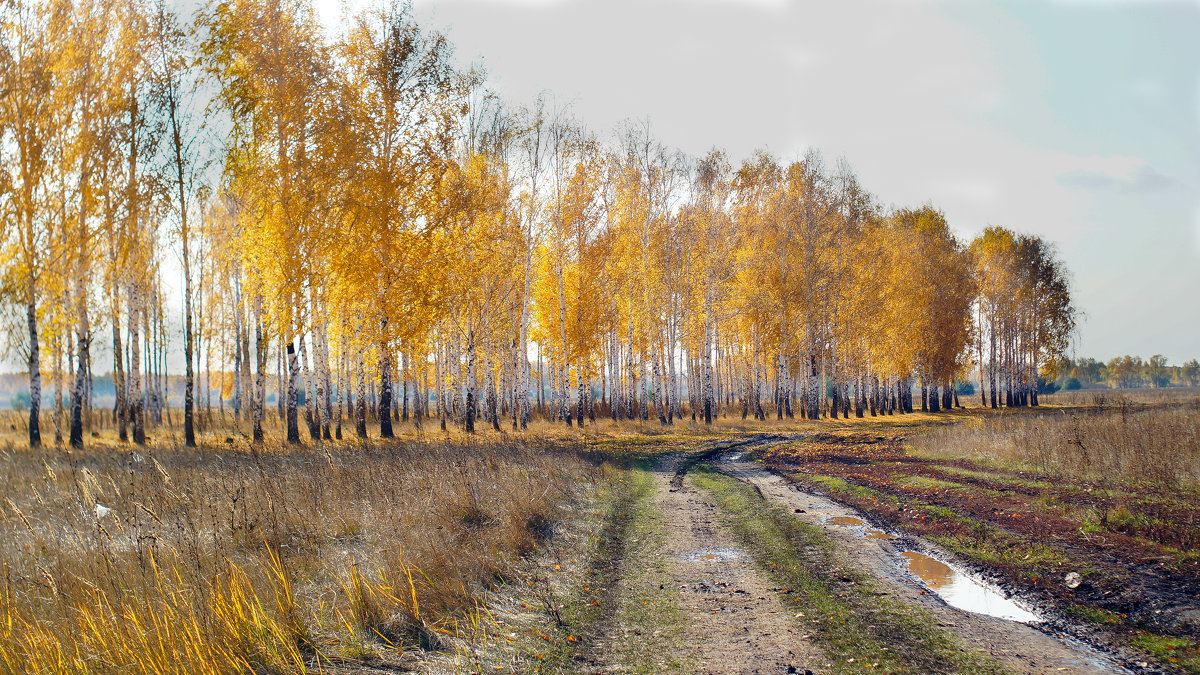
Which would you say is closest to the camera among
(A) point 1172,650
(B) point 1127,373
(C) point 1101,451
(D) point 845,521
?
(A) point 1172,650

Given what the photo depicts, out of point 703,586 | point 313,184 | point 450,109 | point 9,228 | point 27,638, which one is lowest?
point 703,586

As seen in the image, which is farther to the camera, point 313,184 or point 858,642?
point 313,184

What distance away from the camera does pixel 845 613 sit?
18.2 feet

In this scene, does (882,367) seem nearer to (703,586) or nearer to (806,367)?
(806,367)

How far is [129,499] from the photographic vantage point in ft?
28.1

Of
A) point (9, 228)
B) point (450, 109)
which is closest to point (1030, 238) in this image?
point (450, 109)

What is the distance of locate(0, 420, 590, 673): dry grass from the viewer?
451 cm

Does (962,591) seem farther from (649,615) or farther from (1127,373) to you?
(1127,373)

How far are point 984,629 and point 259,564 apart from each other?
6.71 meters

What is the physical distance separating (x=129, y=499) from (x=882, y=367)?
4467 centimetres

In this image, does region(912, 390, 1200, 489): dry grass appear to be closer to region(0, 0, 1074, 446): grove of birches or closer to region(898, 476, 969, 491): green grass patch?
region(898, 476, 969, 491): green grass patch

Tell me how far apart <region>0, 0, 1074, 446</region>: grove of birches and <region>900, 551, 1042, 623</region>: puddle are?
16.8 metres

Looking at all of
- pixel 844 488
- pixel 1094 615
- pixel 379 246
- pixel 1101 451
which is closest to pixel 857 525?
pixel 844 488

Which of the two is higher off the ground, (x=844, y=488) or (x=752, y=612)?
(x=752, y=612)
